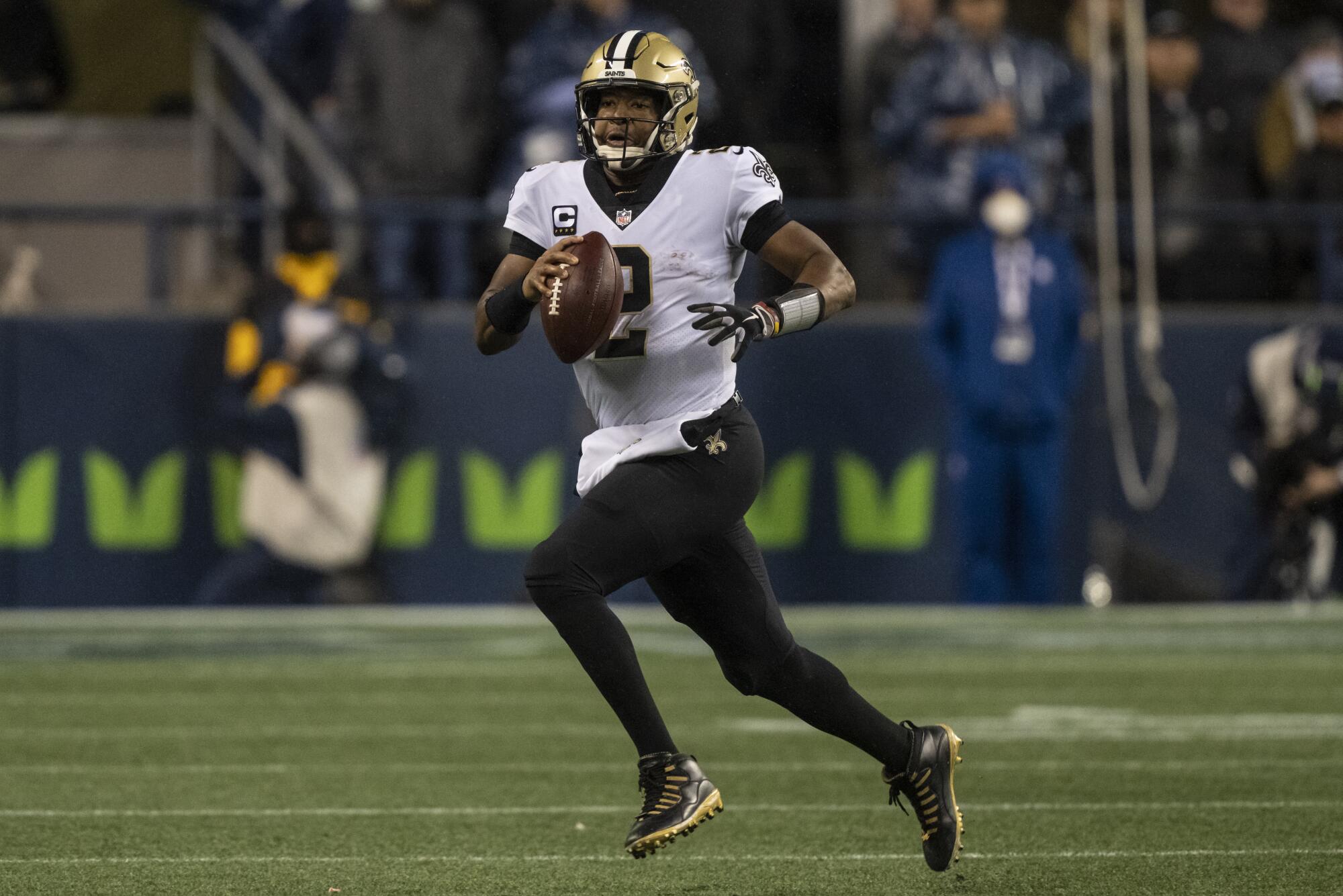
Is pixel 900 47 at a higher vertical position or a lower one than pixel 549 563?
higher

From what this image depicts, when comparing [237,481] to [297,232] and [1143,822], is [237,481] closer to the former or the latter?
[297,232]

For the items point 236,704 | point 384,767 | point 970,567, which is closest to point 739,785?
point 384,767

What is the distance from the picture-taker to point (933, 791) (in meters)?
4.70

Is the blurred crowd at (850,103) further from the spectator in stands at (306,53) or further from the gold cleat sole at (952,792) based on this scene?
the gold cleat sole at (952,792)

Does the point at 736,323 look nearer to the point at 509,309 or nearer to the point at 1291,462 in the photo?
the point at 509,309

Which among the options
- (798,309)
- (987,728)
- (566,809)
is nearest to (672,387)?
(798,309)

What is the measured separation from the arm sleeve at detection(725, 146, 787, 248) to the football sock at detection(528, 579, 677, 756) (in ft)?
2.56

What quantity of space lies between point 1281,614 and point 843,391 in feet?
7.62

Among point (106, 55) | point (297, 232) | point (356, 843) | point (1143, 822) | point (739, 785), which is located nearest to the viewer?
point (356, 843)

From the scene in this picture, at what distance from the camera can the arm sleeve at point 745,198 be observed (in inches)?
182

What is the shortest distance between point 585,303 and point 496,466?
A: 686cm

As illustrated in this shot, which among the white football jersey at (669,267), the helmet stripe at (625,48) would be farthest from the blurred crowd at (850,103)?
the white football jersey at (669,267)

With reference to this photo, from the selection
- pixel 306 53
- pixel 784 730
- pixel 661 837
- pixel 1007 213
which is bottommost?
pixel 784 730

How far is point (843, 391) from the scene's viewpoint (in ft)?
37.3
